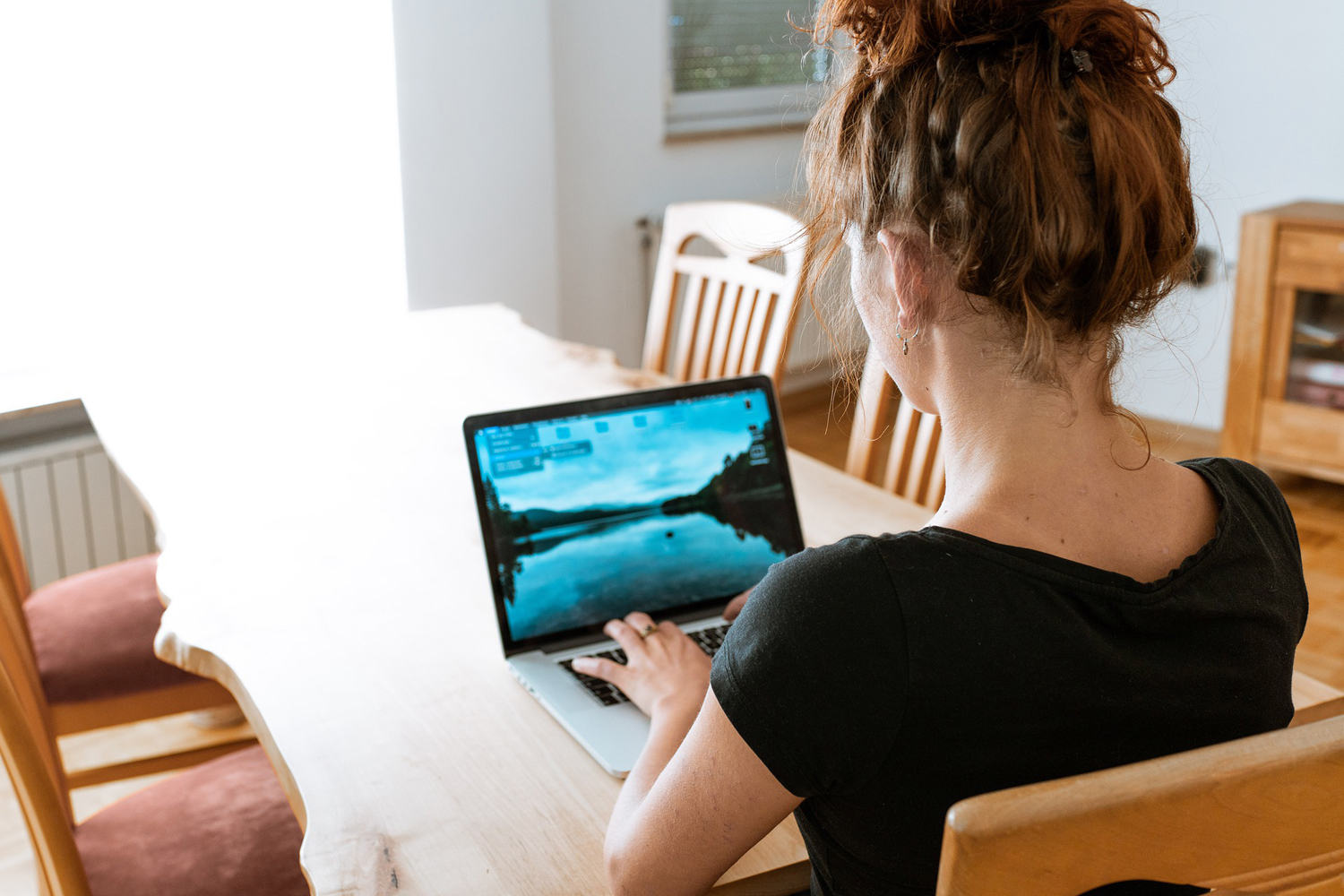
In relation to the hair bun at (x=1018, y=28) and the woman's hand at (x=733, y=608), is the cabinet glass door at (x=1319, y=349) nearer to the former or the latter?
the woman's hand at (x=733, y=608)

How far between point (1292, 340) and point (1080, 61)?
9.90ft

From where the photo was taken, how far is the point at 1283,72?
347 centimetres

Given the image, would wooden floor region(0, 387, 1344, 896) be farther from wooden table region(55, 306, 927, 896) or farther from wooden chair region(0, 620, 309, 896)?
wooden chair region(0, 620, 309, 896)

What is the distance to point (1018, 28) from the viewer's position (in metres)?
0.68

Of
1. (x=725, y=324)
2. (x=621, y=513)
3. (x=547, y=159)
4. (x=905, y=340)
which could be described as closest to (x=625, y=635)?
(x=621, y=513)

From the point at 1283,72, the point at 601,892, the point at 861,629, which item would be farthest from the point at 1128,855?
the point at 1283,72

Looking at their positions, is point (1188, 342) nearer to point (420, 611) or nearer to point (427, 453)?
point (427, 453)

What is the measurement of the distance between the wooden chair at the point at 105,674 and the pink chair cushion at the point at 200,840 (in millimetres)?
379

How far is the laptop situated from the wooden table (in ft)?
0.25

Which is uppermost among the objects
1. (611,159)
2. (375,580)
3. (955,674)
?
(611,159)

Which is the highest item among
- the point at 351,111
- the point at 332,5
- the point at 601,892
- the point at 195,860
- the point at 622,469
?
the point at 332,5

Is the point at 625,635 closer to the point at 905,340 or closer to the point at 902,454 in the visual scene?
the point at 905,340

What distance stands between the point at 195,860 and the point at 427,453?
24.2 inches

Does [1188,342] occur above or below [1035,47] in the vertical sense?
below
